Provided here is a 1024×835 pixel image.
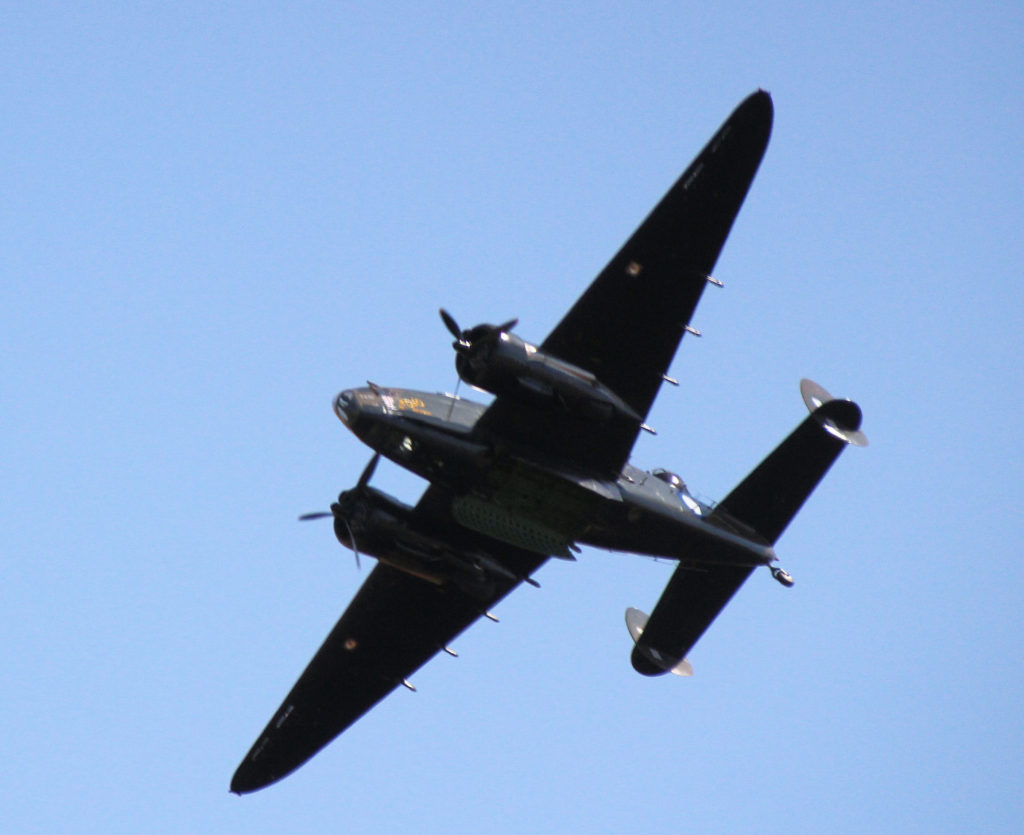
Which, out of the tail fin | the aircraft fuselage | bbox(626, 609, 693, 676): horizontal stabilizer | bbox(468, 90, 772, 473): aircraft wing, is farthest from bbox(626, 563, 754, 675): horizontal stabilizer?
bbox(468, 90, 772, 473): aircraft wing

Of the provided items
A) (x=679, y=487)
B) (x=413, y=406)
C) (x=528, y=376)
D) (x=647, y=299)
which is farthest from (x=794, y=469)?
Result: (x=413, y=406)

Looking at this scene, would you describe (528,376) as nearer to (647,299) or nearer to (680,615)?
(647,299)

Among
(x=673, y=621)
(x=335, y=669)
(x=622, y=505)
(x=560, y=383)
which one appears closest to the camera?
(x=560, y=383)

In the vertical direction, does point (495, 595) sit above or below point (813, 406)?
below

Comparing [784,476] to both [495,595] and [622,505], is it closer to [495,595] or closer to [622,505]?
[622,505]

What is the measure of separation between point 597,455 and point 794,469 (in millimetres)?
5143

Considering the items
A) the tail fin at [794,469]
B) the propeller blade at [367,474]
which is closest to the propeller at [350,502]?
the propeller blade at [367,474]

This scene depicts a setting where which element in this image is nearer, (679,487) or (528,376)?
(528,376)

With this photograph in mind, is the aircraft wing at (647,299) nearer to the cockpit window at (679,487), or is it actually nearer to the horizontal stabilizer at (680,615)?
the cockpit window at (679,487)

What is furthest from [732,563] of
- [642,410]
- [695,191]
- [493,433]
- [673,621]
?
[695,191]

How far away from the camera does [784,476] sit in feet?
112

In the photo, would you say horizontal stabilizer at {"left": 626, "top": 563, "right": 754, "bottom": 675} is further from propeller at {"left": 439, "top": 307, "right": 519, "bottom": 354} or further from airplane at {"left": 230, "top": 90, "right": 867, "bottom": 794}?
propeller at {"left": 439, "top": 307, "right": 519, "bottom": 354}

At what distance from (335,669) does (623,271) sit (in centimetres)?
1356

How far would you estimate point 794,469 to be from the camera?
34094 mm
